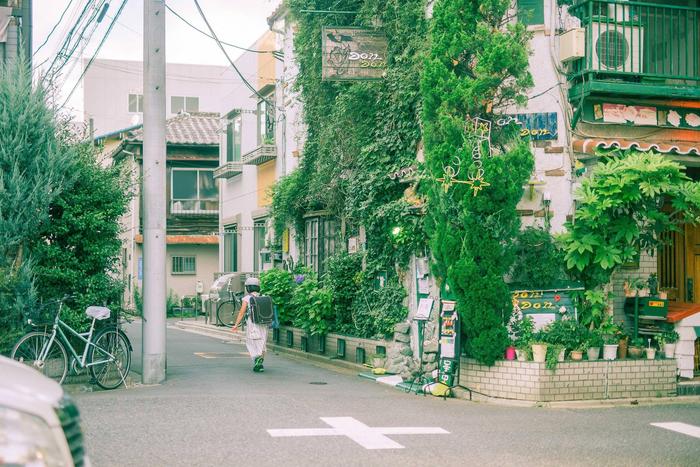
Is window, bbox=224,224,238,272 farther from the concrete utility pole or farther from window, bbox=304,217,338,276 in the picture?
the concrete utility pole

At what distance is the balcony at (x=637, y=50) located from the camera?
39.4 ft

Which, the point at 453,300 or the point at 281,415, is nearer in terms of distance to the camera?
the point at 281,415

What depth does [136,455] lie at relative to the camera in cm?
742

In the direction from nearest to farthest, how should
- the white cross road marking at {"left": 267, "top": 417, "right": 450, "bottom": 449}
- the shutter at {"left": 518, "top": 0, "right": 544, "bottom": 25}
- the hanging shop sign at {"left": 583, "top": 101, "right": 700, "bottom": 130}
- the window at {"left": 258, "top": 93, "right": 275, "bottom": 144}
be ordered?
the white cross road marking at {"left": 267, "top": 417, "right": 450, "bottom": 449} < the hanging shop sign at {"left": 583, "top": 101, "right": 700, "bottom": 130} < the shutter at {"left": 518, "top": 0, "right": 544, "bottom": 25} < the window at {"left": 258, "top": 93, "right": 275, "bottom": 144}

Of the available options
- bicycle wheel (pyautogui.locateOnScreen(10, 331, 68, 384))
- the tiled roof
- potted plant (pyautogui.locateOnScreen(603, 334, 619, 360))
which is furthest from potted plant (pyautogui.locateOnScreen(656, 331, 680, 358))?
the tiled roof

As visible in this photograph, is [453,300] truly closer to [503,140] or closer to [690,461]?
[503,140]

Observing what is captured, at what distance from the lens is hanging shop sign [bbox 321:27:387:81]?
46.3 ft

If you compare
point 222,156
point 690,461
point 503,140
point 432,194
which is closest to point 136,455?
point 690,461

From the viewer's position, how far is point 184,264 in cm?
3841

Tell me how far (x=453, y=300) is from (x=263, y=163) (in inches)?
559

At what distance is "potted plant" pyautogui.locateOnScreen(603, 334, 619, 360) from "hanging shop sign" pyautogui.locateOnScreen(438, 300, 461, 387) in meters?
1.98

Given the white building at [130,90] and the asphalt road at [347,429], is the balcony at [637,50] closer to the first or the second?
the asphalt road at [347,429]

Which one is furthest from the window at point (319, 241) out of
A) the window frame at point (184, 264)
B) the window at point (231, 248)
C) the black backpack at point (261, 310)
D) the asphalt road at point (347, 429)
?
the window frame at point (184, 264)

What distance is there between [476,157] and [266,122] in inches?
556
